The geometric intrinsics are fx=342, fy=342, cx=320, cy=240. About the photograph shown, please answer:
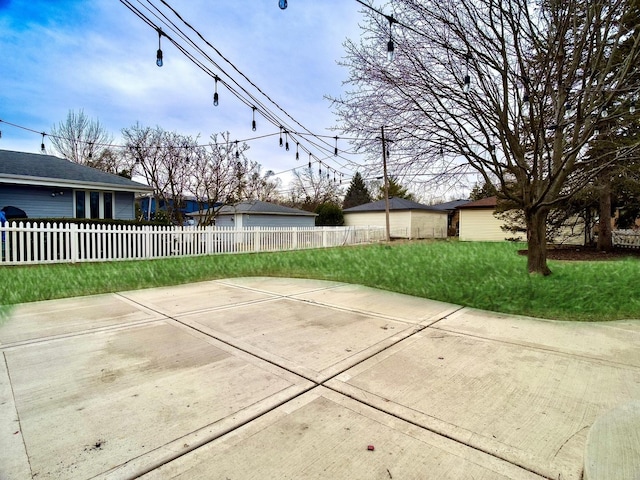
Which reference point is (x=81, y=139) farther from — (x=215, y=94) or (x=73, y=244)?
(x=215, y=94)

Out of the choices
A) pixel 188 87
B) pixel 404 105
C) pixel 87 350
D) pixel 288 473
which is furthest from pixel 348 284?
pixel 188 87

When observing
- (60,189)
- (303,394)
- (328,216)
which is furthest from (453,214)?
(303,394)

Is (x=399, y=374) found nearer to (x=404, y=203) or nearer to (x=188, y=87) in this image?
(x=188, y=87)

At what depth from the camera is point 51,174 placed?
1190cm

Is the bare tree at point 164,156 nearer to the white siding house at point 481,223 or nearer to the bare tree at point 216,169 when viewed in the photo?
the bare tree at point 216,169

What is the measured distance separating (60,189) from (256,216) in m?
10.4

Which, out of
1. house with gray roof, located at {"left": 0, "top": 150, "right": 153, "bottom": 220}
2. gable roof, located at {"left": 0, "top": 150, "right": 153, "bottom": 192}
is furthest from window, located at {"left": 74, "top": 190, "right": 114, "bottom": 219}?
gable roof, located at {"left": 0, "top": 150, "right": 153, "bottom": 192}

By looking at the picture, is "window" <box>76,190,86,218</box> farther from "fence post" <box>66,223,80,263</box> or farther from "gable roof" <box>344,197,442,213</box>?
"gable roof" <box>344,197,442,213</box>

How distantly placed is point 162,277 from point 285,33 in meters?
5.35

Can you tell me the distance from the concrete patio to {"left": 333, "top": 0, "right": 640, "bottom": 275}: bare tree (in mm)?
2999

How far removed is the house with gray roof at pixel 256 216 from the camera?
20484 mm

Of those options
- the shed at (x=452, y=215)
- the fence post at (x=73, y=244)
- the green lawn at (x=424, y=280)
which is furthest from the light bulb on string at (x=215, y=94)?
the shed at (x=452, y=215)

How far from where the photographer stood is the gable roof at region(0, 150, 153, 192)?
11.2 meters

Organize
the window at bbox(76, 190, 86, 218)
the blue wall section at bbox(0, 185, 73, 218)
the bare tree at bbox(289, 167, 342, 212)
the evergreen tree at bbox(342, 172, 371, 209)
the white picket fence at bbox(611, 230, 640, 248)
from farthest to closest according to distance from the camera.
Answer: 1. the evergreen tree at bbox(342, 172, 371, 209)
2. the bare tree at bbox(289, 167, 342, 212)
3. the white picket fence at bbox(611, 230, 640, 248)
4. the window at bbox(76, 190, 86, 218)
5. the blue wall section at bbox(0, 185, 73, 218)
